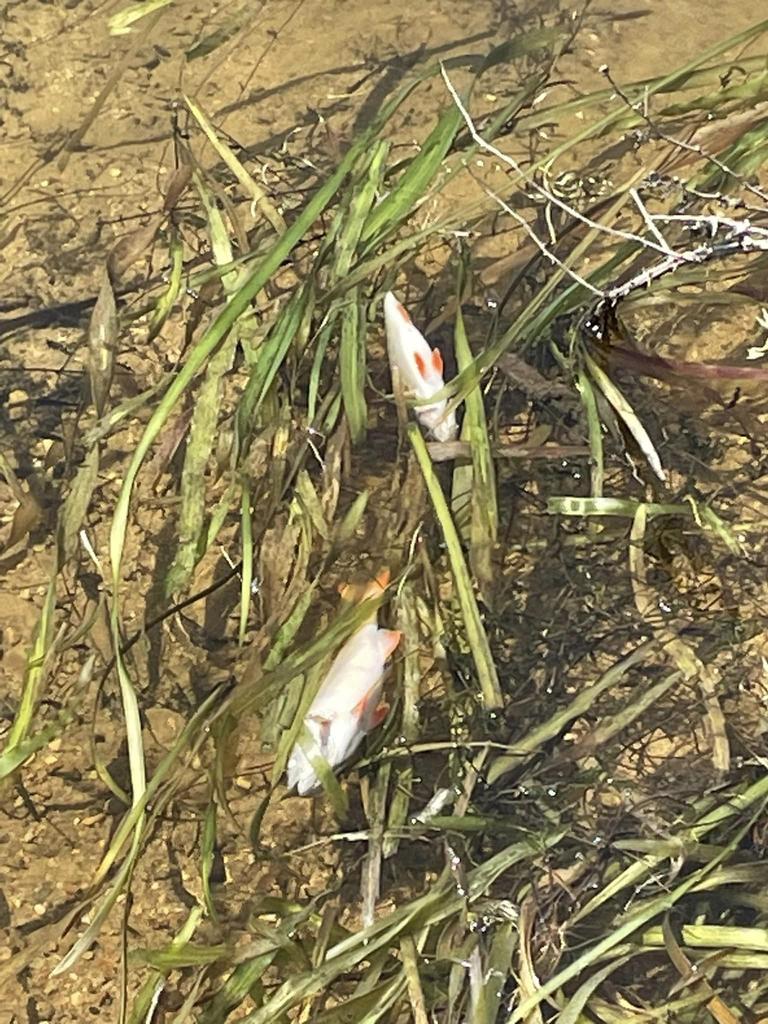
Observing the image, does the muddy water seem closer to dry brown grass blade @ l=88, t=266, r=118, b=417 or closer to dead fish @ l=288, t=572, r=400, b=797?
dry brown grass blade @ l=88, t=266, r=118, b=417

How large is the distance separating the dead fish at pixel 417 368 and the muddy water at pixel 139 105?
1.48ft

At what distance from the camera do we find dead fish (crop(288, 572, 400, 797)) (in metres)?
1.54

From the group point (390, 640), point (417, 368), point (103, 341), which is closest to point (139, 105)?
point (103, 341)

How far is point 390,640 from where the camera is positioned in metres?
1.59

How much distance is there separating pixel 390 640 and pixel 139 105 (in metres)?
1.27

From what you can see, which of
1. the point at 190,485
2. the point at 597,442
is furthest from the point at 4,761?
the point at 597,442

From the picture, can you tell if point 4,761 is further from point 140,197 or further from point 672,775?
point 140,197

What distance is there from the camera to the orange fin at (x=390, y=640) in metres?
1.58

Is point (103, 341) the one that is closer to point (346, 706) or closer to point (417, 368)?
point (417, 368)

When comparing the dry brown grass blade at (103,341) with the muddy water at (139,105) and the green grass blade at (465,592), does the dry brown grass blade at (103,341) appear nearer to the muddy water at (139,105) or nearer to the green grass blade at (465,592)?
the muddy water at (139,105)

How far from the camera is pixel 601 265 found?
1771 millimetres

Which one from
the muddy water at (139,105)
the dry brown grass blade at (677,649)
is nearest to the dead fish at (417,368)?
the dry brown grass blade at (677,649)

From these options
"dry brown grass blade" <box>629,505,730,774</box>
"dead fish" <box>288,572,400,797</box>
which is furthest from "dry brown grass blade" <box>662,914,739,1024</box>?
"dead fish" <box>288,572,400,797</box>

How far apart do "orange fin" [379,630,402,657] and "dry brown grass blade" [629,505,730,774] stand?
1.38 feet
